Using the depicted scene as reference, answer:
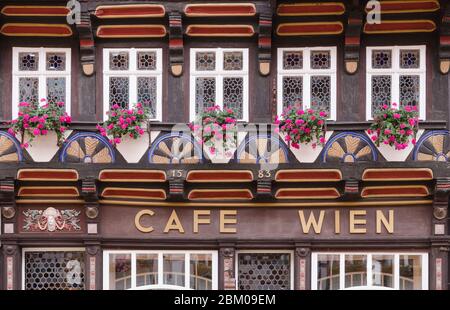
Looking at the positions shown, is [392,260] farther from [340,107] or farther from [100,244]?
[100,244]

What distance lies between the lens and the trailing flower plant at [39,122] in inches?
539

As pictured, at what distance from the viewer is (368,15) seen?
13.8 m

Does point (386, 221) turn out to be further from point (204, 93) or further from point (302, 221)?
point (204, 93)

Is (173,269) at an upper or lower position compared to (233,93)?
lower

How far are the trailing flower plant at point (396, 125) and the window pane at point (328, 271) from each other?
193 cm

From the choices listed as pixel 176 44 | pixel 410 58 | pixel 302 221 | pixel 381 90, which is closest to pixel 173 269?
pixel 302 221

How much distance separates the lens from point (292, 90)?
46.5 feet

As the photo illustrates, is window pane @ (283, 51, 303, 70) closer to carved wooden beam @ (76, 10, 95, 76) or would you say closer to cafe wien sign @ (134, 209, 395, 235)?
cafe wien sign @ (134, 209, 395, 235)

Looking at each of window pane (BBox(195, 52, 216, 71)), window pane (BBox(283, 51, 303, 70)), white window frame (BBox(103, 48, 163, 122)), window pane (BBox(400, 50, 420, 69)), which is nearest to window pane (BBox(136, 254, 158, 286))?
white window frame (BBox(103, 48, 163, 122))

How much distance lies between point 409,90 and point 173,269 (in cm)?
452

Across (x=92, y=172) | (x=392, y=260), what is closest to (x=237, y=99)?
(x=92, y=172)

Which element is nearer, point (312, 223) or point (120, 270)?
point (312, 223)

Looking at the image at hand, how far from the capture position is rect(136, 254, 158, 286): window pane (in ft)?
46.7

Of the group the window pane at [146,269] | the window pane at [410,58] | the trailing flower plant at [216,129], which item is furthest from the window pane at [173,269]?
the window pane at [410,58]
